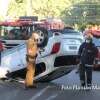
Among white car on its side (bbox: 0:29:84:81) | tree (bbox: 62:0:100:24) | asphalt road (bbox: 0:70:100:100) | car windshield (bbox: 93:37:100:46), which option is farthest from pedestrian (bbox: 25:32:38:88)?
tree (bbox: 62:0:100:24)

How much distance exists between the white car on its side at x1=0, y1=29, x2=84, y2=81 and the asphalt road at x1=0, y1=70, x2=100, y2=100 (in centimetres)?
36

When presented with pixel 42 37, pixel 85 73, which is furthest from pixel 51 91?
pixel 42 37

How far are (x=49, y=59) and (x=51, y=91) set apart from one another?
1324 millimetres

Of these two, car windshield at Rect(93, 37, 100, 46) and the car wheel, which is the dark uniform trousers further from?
car windshield at Rect(93, 37, 100, 46)

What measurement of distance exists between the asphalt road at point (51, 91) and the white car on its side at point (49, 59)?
0.36 meters

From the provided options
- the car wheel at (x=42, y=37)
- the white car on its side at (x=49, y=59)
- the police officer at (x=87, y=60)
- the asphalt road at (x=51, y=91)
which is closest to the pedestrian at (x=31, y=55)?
the asphalt road at (x=51, y=91)

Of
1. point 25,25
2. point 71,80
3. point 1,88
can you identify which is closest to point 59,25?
point 25,25

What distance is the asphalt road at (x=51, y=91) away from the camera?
543 inches

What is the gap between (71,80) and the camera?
1822 cm

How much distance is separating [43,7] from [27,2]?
14.3 meters

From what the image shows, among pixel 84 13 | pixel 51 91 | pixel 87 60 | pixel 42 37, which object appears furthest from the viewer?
pixel 84 13

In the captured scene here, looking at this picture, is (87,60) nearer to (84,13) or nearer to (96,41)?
(96,41)

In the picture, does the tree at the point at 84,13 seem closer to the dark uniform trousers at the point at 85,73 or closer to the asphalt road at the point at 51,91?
the asphalt road at the point at 51,91

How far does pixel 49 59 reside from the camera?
1616 centimetres
